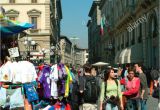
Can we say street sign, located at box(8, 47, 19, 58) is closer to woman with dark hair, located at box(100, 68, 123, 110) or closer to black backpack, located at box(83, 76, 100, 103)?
black backpack, located at box(83, 76, 100, 103)

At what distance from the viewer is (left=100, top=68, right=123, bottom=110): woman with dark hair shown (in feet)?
36.7

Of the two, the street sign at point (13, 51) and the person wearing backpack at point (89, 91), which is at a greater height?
the street sign at point (13, 51)

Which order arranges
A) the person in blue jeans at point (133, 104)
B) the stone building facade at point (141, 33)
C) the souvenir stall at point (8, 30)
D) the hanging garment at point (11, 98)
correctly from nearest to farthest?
the hanging garment at point (11, 98), the souvenir stall at point (8, 30), the person in blue jeans at point (133, 104), the stone building facade at point (141, 33)

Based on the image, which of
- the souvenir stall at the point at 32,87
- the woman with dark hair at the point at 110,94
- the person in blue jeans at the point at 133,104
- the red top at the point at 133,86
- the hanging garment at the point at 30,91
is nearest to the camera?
the woman with dark hair at the point at 110,94

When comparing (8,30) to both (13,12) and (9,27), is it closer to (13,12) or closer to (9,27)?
(9,27)

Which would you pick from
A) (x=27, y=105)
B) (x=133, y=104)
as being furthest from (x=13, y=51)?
(x=133, y=104)

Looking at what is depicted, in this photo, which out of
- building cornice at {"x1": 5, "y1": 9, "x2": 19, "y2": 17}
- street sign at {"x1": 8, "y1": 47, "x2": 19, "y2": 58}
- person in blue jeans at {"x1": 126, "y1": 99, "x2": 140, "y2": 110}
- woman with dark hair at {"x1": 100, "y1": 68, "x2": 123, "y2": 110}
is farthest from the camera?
building cornice at {"x1": 5, "y1": 9, "x2": 19, "y2": 17}

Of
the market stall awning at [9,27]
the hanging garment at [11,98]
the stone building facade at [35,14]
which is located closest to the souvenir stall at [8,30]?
the market stall awning at [9,27]

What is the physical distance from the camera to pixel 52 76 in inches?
509

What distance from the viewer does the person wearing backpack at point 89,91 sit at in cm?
1145

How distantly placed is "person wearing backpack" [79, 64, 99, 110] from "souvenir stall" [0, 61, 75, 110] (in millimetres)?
1105

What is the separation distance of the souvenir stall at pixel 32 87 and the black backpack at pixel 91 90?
3.90ft

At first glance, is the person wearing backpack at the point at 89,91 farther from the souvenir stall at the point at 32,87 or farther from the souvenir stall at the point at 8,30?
the souvenir stall at the point at 8,30

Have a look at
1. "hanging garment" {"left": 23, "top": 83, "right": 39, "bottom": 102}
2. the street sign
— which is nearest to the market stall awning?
the street sign
